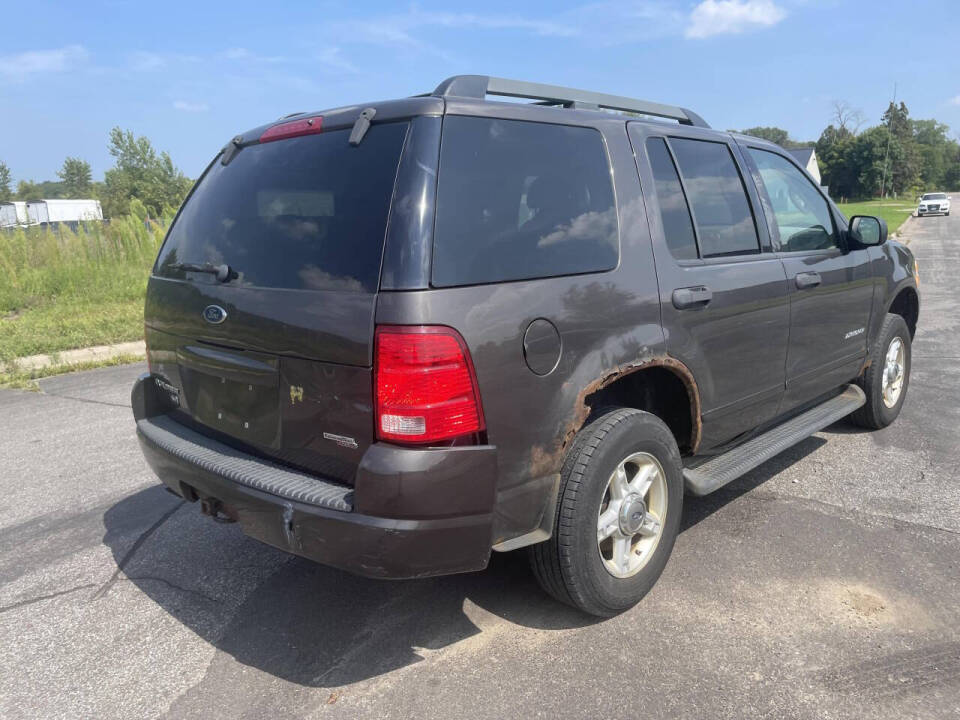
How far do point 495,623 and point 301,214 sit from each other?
1.77 metres

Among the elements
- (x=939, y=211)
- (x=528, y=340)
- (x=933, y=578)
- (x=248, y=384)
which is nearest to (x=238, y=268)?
(x=248, y=384)

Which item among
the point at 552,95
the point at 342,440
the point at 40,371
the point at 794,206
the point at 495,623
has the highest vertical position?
the point at 552,95

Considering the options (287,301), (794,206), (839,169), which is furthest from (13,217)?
(839,169)

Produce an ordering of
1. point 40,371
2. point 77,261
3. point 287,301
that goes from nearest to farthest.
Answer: point 287,301, point 40,371, point 77,261

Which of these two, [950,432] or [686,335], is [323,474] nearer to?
[686,335]

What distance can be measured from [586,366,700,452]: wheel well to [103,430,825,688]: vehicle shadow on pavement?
697mm

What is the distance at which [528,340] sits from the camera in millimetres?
2504

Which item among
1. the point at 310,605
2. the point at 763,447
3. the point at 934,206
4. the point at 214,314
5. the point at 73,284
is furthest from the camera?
the point at 934,206

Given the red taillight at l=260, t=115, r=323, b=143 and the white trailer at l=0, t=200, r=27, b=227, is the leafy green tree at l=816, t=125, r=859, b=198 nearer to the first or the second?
the white trailer at l=0, t=200, r=27, b=227

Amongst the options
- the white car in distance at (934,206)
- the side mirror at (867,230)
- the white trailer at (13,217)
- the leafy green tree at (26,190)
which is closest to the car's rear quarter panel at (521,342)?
the side mirror at (867,230)

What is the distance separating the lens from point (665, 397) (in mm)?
3344

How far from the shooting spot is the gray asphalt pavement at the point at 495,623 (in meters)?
2.51

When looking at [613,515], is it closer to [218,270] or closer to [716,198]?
[716,198]

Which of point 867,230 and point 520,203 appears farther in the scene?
point 867,230
